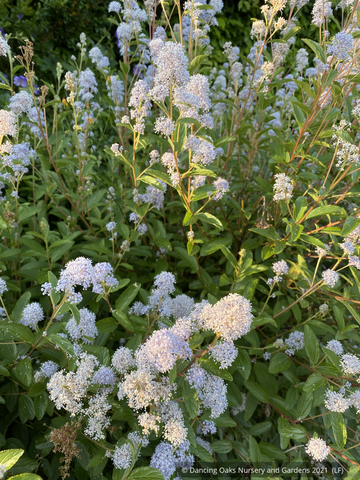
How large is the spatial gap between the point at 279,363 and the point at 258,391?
0.17 m

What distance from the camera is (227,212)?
103 inches

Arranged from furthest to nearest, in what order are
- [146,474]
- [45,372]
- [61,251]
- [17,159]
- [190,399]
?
[17,159]
[61,251]
[45,372]
[190,399]
[146,474]

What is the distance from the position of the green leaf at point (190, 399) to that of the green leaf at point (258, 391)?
60 cm

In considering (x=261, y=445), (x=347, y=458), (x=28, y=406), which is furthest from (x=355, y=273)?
(x=28, y=406)

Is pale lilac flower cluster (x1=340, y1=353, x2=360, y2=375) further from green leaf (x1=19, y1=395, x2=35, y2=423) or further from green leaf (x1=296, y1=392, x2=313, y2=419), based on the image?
green leaf (x1=19, y1=395, x2=35, y2=423)

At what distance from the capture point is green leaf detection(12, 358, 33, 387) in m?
1.39

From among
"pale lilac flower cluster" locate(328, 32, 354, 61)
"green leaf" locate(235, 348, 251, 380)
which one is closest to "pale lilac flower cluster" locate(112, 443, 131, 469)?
"green leaf" locate(235, 348, 251, 380)

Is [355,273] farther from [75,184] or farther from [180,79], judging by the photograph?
[75,184]

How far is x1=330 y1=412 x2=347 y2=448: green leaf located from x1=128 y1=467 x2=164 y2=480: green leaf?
2.41 ft

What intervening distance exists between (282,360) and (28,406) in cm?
119

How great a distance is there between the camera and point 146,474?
1.15 meters

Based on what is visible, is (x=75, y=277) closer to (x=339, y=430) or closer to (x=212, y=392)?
(x=212, y=392)

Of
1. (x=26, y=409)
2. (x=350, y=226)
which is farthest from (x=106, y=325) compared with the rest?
(x=350, y=226)

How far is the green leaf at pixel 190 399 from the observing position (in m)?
1.22
